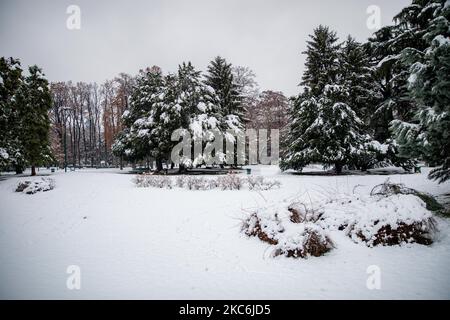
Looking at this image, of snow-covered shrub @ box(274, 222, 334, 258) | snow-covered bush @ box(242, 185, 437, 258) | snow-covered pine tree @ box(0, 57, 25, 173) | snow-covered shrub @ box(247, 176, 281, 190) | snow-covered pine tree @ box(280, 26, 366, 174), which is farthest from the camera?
snow-covered pine tree @ box(0, 57, 25, 173)

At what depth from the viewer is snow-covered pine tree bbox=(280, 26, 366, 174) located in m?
17.5

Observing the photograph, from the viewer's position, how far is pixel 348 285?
13.3 ft

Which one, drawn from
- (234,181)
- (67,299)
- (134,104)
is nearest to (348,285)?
(67,299)

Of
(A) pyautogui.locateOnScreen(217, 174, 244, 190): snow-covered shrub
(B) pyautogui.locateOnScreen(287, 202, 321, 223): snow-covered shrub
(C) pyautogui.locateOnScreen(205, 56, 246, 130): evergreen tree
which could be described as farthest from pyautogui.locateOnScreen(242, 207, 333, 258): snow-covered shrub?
(C) pyautogui.locateOnScreen(205, 56, 246, 130): evergreen tree

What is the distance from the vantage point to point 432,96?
655 cm

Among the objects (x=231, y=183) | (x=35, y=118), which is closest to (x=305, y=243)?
(x=231, y=183)

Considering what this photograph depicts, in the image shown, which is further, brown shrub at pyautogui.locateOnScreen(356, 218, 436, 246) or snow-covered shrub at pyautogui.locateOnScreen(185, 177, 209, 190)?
snow-covered shrub at pyautogui.locateOnScreen(185, 177, 209, 190)

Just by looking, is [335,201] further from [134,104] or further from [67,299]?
[134,104]

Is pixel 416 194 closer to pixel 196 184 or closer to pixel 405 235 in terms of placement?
pixel 405 235

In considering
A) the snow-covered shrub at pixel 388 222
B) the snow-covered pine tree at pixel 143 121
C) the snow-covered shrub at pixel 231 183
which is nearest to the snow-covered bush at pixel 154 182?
the snow-covered shrub at pixel 231 183

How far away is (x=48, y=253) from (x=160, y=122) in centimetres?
1753

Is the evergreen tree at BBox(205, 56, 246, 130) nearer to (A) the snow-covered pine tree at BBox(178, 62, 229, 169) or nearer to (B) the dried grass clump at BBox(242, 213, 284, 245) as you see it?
(A) the snow-covered pine tree at BBox(178, 62, 229, 169)

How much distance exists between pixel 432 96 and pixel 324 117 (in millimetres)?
11571

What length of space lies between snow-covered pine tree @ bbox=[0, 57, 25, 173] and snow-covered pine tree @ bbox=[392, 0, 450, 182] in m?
27.2
